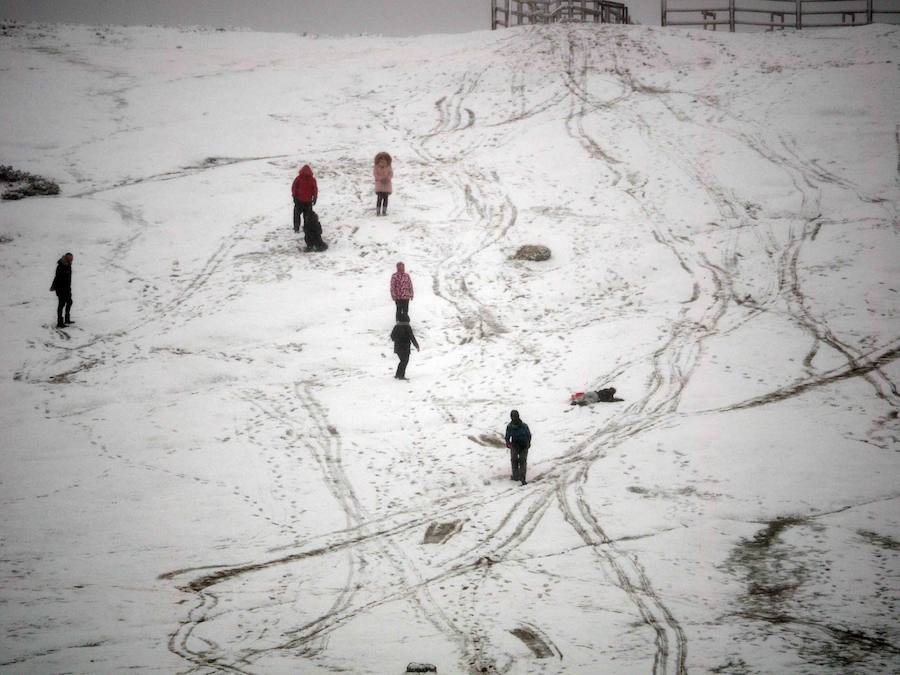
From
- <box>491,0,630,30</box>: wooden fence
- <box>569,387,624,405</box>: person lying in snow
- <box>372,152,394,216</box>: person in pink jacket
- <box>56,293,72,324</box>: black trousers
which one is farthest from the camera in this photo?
<box>491,0,630,30</box>: wooden fence

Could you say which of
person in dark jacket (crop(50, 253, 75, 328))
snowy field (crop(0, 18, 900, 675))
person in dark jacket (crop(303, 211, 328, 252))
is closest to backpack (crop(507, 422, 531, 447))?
snowy field (crop(0, 18, 900, 675))

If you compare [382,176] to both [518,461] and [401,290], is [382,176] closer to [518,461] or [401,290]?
[401,290]

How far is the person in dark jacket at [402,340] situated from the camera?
14.2 m

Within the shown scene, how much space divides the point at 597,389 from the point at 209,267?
417 inches

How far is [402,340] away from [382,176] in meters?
7.30

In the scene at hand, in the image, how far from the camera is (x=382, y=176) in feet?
65.1

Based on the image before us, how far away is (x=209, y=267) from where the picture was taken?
1831 cm

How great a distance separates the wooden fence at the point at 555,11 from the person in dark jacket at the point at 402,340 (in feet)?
87.3

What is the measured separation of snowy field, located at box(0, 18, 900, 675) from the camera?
7.90m

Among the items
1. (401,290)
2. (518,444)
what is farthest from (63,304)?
(518,444)

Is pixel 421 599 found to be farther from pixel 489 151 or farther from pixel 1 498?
pixel 489 151

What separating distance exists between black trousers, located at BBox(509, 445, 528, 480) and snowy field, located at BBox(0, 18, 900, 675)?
0.28 meters

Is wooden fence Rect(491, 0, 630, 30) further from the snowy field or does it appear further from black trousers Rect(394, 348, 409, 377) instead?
black trousers Rect(394, 348, 409, 377)

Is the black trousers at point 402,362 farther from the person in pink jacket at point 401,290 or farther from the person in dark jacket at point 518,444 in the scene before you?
the person in dark jacket at point 518,444
